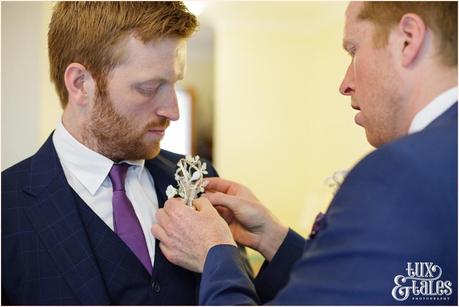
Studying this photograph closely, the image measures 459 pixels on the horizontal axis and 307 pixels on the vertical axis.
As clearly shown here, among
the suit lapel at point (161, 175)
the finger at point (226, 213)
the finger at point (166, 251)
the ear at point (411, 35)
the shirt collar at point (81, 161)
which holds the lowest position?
the finger at point (166, 251)

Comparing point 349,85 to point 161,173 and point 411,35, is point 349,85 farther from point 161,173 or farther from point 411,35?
point 161,173

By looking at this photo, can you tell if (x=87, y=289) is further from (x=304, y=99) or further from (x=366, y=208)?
(x=304, y=99)

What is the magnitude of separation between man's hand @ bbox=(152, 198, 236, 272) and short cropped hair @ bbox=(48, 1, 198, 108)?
338 millimetres

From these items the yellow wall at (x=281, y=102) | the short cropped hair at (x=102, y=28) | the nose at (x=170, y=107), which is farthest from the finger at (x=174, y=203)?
the yellow wall at (x=281, y=102)

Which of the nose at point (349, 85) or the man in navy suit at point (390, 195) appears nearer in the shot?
the man in navy suit at point (390, 195)

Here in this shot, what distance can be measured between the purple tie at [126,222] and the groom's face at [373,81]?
1.80 ft

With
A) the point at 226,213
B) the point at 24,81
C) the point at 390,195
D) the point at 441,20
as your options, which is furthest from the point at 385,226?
the point at 24,81

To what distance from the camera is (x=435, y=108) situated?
0.78 meters

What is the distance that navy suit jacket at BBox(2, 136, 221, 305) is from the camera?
0.93m

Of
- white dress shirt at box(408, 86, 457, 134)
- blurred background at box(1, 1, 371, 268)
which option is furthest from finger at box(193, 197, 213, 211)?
blurred background at box(1, 1, 371, 268)

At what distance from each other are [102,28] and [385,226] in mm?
748

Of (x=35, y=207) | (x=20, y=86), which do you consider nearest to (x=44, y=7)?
(x=20, y=86)

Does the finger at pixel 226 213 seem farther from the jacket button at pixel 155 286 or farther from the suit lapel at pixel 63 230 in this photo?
the suit lapel at pixel 63 230

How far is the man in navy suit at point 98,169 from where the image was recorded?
94 cm
